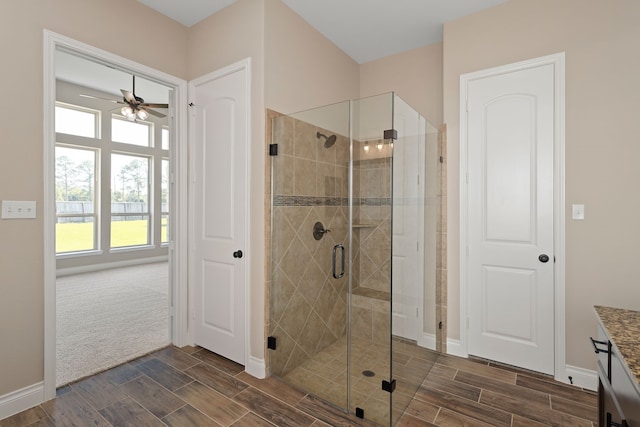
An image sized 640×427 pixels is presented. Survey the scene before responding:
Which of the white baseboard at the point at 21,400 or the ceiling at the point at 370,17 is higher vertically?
the ceiling at the point at 370,17

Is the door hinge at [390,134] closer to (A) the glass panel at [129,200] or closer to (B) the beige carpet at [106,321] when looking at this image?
(B) the beige carpet at [106,321]

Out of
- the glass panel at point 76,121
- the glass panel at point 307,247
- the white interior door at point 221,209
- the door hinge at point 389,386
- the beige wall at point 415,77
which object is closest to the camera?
the door hinge at point 389,386

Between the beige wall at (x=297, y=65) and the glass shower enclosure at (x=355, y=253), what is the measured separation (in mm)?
331

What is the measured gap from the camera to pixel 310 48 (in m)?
3.07

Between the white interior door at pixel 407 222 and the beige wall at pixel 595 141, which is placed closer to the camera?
the white interior door at pixel 407 222

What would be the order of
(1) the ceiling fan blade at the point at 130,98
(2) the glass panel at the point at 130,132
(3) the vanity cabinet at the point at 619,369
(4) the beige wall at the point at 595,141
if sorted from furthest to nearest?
(2) the glass panel at the point at 130,132 → (1) the ceiling fan blade at the point at 130,98 → (4) the beige wall at the point at 595,141 → (3) the vanity cabinet at the point at 619,369

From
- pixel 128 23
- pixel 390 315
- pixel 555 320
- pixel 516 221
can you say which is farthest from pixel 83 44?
pixel 555 320

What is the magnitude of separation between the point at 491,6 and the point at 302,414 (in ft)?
11.2

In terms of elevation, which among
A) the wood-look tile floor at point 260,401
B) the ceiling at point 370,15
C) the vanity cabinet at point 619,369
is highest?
the ceiling at point 370,15

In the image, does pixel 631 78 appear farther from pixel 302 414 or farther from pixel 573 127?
pixel 302 414

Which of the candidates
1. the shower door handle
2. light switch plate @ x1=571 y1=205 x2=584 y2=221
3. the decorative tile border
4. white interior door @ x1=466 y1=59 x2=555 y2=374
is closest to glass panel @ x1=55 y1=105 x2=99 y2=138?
the decorative tile border

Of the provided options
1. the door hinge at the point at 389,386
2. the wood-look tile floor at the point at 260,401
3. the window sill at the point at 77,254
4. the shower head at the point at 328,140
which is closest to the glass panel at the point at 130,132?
the window sill at the point at 77,254

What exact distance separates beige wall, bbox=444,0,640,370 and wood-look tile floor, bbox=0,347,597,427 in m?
0.50

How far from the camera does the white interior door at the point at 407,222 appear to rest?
207cm
